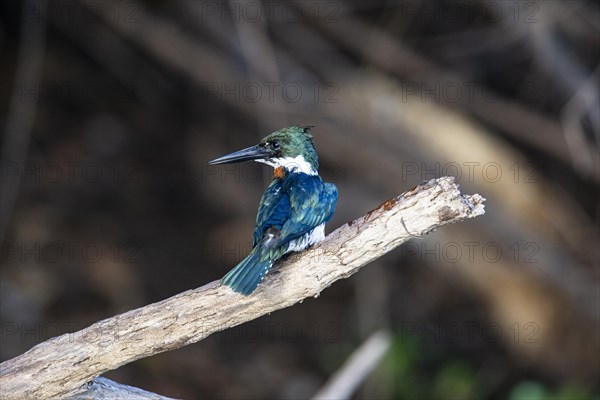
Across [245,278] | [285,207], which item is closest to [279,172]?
[285,207]

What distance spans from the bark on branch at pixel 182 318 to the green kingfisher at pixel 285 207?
9 centimetres

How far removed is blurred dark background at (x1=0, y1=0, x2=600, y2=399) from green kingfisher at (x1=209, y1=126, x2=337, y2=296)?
262 cm

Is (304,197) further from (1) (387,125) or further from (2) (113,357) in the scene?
(1) (387,125)

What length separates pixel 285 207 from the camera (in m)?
3.47

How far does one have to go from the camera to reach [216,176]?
7.82 m

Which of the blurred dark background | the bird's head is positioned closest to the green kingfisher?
the bird's head

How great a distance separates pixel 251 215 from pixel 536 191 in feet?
8.60

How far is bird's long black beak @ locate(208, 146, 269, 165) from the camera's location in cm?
378

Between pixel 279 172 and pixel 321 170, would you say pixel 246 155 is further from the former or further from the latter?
pixel 321 170

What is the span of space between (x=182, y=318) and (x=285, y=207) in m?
0.75

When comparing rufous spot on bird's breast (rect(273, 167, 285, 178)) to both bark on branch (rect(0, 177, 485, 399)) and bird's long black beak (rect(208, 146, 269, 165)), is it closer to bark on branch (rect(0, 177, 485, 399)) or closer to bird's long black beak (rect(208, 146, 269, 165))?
bird's long black beak (rect(208, 146, 269, 165))

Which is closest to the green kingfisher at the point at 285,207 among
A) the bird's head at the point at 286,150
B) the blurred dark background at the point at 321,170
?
the bird's head at the point at 286,150

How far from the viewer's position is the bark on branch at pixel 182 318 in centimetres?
288

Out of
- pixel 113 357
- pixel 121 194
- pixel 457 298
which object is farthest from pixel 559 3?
pixel 113 357
